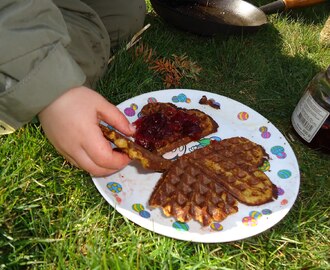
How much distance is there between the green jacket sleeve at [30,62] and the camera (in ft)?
5.30

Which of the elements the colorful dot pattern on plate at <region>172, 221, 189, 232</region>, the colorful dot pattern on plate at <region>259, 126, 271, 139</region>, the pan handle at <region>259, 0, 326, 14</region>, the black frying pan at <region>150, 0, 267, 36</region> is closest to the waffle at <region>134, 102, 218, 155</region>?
the colorful dot pattern on plate at <region>259, 126, 271, 139</region>

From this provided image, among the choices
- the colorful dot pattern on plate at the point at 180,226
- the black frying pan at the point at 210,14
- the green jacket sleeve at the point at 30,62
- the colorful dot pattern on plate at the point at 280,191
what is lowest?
the colorful dot pattern on plate at the point at 180,226

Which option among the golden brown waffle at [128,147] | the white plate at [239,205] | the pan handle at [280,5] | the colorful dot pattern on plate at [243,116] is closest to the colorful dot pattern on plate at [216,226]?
the white plate at [239,205]

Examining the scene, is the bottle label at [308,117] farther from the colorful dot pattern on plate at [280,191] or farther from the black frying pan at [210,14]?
the black frying pan at [210,14]

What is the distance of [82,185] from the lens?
1874 mm

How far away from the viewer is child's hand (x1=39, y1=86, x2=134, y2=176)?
5.34 ft

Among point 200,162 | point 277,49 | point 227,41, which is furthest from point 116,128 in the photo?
point 277,49

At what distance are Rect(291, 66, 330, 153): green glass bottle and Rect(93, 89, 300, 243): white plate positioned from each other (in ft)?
0.61

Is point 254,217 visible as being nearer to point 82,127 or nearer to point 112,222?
point 112,222

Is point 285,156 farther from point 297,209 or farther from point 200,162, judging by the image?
point 200,162

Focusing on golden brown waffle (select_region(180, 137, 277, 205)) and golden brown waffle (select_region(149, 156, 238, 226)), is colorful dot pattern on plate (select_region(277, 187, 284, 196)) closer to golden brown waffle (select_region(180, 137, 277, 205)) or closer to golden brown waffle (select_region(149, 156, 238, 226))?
golden brown waffle (select_region(180, 137, 277, 205))

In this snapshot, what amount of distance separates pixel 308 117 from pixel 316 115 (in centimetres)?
6

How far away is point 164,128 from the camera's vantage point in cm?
205

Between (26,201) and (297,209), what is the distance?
1.22m
